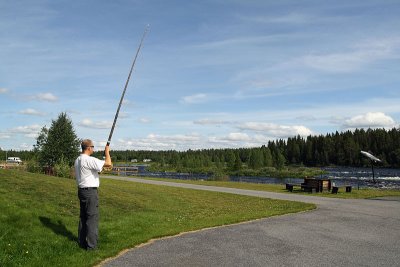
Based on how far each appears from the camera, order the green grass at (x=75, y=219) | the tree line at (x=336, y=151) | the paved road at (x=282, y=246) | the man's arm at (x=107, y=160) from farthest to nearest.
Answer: the tree line at (x=336, y=151)
the man's arm at (x=107, y=160)
the green grass at (x=75, y=219)
the paved road at (x=282, y=246)

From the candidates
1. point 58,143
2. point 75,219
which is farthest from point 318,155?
point 75,219

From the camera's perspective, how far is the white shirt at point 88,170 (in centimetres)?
969

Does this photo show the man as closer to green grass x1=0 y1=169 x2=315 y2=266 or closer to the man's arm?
the man's arm

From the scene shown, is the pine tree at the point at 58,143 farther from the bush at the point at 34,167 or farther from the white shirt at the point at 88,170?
the white shirt at the point at 88,170

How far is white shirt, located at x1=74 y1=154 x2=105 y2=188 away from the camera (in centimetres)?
969

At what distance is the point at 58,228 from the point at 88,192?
98.8 inches

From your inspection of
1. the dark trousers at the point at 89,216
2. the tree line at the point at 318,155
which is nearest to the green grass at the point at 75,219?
the dark trousers at the point at 89,216

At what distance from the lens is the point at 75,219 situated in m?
13.0

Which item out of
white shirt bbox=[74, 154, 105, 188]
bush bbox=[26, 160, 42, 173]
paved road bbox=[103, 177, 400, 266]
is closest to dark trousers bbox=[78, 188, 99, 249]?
white shirt bbox=[74, 154, 105, 188]

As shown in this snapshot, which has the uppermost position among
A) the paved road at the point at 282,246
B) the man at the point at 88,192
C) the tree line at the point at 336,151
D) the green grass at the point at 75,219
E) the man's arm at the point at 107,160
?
the tree line at the point at 336,151

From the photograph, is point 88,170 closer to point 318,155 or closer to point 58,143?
point 58,143

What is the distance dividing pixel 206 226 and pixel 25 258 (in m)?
6.34

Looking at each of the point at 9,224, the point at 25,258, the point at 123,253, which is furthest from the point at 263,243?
the point at 9,224

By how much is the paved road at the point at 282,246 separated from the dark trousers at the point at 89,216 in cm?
88
